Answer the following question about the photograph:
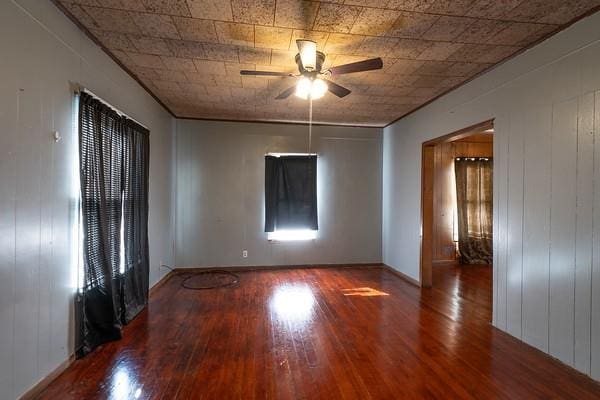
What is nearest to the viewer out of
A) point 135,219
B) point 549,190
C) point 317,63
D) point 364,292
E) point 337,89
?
point 549,190

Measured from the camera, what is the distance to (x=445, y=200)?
6.14 metres

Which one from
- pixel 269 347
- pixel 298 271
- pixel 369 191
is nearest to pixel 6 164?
pixel 269 347

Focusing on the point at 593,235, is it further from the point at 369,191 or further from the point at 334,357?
the point at 369,191

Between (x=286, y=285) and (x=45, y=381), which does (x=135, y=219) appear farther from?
(x=286, y=285)

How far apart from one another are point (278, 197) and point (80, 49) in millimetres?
3460

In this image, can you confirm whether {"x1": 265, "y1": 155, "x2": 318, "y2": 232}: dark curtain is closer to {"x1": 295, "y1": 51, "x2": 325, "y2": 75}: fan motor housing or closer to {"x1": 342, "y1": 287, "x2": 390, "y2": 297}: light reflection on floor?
{"x1": 342, "y1": 287, "x2": 390, "y2": 297}: light reflection on floor

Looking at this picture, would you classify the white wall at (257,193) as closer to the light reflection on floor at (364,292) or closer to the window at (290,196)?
the window at (290,196)

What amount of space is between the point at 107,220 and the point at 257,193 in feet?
9.27

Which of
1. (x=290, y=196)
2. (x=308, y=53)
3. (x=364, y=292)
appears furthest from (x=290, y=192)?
(x=308, y=53)

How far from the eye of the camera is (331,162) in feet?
18.3

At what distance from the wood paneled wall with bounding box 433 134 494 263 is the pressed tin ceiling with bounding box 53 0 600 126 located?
9.07 feet

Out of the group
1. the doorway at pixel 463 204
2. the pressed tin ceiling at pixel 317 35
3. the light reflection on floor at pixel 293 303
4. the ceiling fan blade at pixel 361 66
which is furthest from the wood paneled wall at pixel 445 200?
the ceiling fan blade at pixel 361 66

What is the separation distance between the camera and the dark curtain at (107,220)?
2.37 meters

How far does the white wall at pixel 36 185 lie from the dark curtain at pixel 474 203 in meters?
6.24
